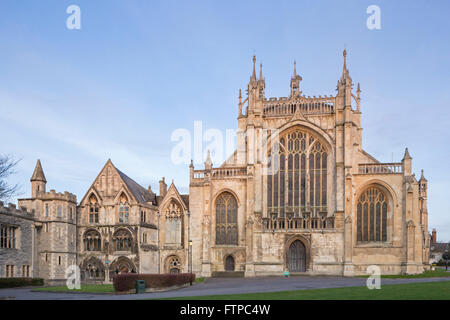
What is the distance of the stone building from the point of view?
184ft

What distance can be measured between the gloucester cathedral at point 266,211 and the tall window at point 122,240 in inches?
4.7

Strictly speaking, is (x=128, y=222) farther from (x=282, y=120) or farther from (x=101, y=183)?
(x=282, y=120)

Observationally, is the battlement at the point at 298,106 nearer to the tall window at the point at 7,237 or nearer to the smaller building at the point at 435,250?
the tall window at the point at 7,237

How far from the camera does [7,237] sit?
47844 millimetres

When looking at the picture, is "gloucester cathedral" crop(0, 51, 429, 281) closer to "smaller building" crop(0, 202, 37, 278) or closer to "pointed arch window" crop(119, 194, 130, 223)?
"pointed arch window" crop(119, 194, 130, 223)

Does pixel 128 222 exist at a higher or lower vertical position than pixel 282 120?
lower

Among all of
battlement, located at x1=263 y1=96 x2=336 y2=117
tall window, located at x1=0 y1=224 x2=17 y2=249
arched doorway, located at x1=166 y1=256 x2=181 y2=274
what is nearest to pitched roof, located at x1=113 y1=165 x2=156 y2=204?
arched doorway, located at x1=166 y1=256 x2=181 y2=274

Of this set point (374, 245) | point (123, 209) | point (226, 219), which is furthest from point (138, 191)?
point (374, 245)

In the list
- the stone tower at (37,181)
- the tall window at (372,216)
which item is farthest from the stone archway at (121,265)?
the tall window at (372,216)

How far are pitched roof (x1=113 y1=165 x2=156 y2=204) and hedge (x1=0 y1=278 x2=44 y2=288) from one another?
577 inches
